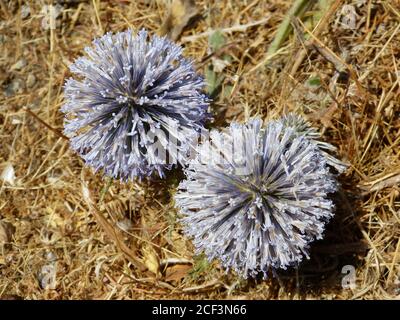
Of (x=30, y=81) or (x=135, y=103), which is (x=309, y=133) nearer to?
(x=135, y=103)

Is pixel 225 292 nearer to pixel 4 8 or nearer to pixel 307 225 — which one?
pixel 307 225

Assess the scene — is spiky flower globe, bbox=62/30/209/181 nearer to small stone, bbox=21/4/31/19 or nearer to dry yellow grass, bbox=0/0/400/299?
dry yellow grass, bbox=0/0/400/299

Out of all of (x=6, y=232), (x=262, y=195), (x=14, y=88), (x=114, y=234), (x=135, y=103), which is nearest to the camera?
(x=262, y=195)

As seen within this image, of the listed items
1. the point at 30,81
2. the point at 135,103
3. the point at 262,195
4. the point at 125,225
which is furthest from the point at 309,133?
the point at 30,81

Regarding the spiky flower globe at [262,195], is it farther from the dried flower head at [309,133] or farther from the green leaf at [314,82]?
the green leaf at [314,82]

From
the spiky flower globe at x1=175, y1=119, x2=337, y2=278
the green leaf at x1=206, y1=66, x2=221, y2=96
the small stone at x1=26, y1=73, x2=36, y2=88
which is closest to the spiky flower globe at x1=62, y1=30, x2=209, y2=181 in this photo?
the spiky flower globe at x1=175, y1=119, x2=337, y2=278

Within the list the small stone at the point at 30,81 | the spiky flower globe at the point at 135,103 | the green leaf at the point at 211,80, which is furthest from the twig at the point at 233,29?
the small stone at the point at 30,81
